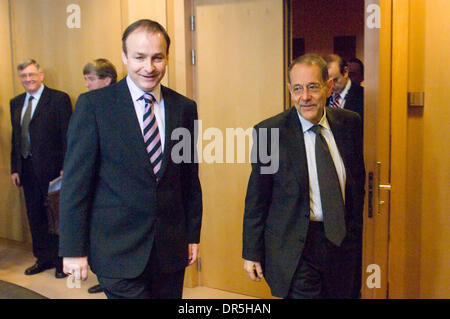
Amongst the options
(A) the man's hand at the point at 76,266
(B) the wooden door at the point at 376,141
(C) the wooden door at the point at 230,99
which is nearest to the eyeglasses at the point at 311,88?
(B) the wooden door at the point at 376,141

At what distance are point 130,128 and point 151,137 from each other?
0.08m

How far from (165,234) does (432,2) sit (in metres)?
1.77

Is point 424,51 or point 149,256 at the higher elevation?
point 424,51

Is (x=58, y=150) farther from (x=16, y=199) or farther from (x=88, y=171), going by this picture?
(x=88, y=171)

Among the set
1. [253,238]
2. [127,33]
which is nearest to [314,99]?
[253,238]

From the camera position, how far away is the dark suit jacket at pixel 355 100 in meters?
3.01

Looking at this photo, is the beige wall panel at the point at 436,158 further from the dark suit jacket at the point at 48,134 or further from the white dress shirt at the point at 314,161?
the dark suit jacket at the point at 48,134

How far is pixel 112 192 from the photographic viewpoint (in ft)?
5.96

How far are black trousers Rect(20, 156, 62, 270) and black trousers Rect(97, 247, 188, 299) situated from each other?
2.23 metres

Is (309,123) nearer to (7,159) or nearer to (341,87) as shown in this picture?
(341,87)

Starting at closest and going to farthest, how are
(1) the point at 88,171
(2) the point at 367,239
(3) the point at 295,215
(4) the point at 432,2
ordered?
(1) the point at 88,171
(3) the point at 295,215
(2) the point at 367,239
(4) the point at 432,2

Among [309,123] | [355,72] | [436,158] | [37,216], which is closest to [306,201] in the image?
[309,123]

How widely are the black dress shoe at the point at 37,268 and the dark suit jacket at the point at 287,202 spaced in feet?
8.17

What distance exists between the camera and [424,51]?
2568mm
